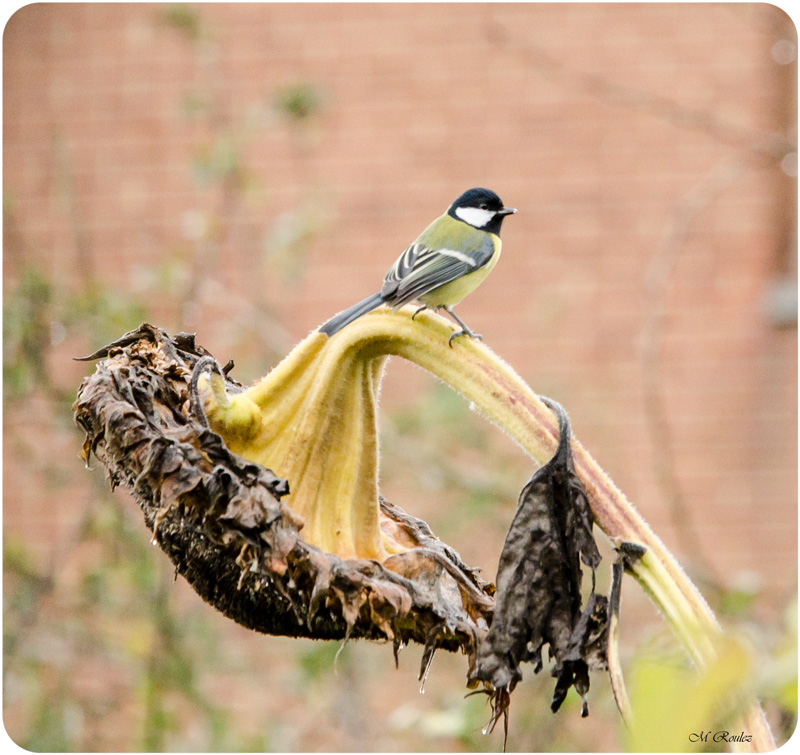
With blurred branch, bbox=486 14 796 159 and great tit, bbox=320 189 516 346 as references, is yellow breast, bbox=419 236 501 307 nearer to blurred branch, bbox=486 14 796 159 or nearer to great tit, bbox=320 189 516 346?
great tit, bbox=320 189 516 346

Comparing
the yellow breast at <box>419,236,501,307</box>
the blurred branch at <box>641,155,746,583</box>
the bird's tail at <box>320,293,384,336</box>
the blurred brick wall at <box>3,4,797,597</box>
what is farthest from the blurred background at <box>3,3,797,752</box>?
the bird's tail at <box>320,293,384,336</box>

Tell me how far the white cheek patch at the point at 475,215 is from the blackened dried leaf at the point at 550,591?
1342mm

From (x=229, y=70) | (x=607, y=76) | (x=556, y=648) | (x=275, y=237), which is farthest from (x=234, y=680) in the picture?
(x=556, y=648)

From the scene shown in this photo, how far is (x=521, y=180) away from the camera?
4570 millimetres

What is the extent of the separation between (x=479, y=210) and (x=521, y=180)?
227 centimetres

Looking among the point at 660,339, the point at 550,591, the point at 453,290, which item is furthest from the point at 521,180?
the point at 550,591

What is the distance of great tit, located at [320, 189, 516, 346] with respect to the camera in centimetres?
180

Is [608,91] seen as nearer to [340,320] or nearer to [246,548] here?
[340,320]

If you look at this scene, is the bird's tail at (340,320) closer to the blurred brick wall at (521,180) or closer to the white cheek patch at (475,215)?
the white cheek patch at (475,215)

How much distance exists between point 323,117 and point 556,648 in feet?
12.0

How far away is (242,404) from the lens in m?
1.21

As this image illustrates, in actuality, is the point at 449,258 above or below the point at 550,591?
above

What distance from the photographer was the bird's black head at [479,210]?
236 cm

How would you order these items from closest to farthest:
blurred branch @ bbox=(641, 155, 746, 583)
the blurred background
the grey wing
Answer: the grey wing
blurred branch @ bbox=(641, 155, 746, 583)
the blurred background
